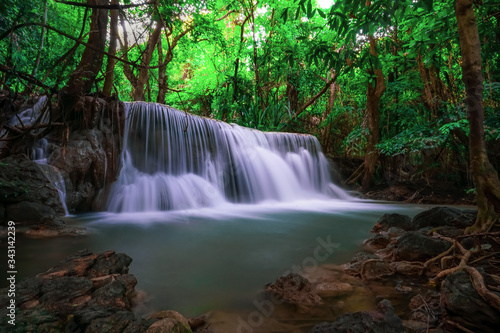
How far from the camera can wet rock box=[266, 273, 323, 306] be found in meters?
1.78

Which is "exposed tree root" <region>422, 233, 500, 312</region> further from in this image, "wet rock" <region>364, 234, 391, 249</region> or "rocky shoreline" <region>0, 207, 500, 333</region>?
"wet rock" <region>364, 234, 391, 249</region>

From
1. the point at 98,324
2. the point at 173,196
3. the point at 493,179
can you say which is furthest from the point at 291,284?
the point at 173,196

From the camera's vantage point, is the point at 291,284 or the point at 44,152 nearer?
the point at 291,284

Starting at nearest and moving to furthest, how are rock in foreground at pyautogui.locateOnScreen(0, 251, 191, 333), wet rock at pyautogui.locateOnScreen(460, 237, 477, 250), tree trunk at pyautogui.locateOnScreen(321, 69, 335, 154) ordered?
rock in foreground at pyautogui.locateOnScreen(0, 251, 191, 333) < wet rock at pyautogui.locateOnScreen(460, 237, 477, 250) < tree trunk at pyautogui.locateOnScreen(321, 69, 335, 154)

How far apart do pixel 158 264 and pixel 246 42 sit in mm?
10909

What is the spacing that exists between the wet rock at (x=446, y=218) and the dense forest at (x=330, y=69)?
58 centimetres

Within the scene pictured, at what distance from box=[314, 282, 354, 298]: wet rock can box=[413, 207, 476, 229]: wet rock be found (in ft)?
6.72

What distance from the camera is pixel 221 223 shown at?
4.55 m

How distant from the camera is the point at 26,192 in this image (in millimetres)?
3783

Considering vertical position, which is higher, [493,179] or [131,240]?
[493,179]

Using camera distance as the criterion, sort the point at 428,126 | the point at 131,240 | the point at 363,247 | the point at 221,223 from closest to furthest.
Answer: the point at 363,247 < the point at 131,240 < the point at 221,223 < the point at 428,126

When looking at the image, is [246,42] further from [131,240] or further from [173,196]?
[131,240]

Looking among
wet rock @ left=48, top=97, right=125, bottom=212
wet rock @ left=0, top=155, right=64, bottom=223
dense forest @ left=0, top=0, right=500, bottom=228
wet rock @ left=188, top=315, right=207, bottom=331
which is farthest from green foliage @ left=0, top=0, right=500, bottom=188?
wet rock @ left=188, top=315, right=207, bottom=331

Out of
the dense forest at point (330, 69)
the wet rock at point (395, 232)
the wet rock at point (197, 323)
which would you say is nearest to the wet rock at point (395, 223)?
the wet rock at point (395, 232)
